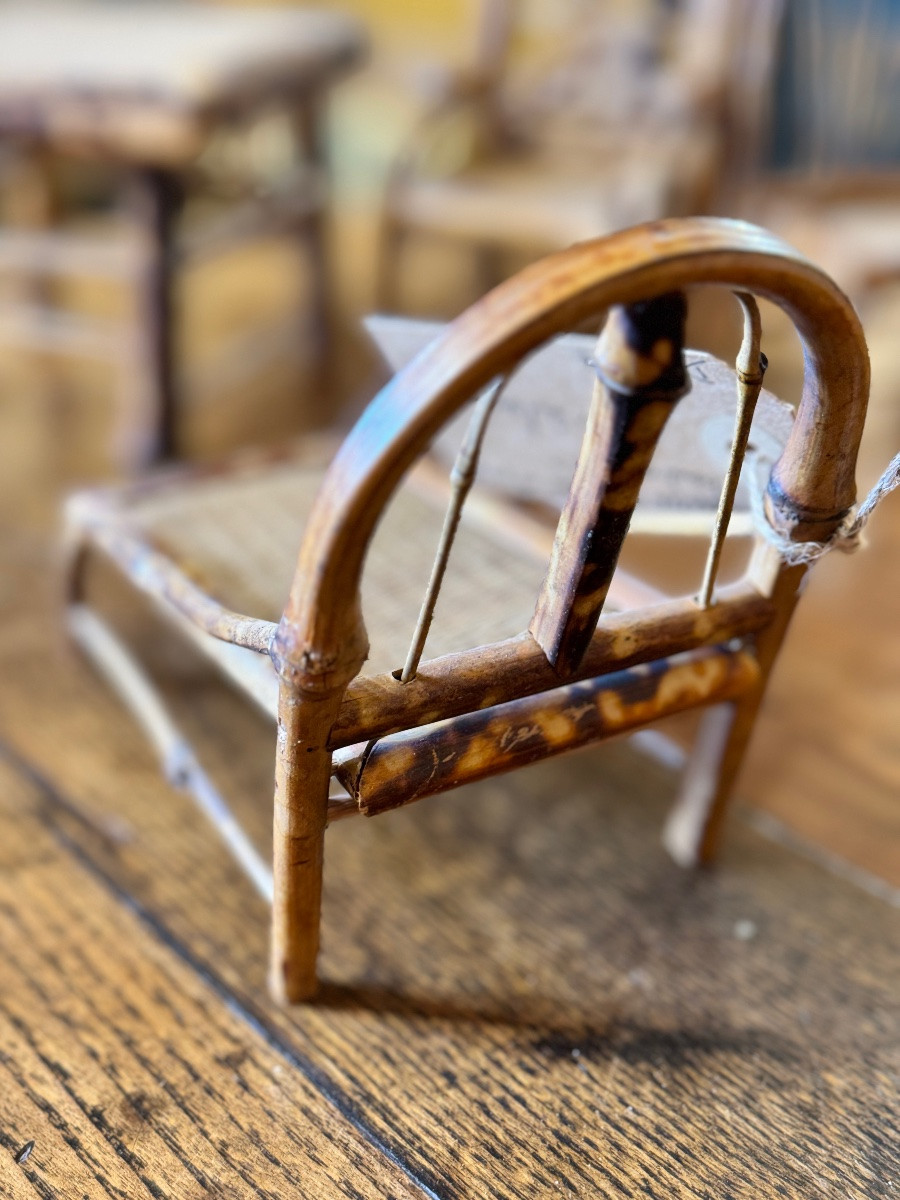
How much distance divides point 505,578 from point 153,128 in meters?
0.87

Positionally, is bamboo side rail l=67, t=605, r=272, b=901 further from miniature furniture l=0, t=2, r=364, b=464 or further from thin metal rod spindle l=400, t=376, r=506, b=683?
miniature furniture l=0, t=2, r=364, b=464

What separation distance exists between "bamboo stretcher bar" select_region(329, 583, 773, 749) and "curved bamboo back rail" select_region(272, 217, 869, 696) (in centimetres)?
6

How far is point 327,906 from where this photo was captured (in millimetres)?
1028

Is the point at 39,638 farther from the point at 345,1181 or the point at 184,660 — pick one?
the point at 345,1181

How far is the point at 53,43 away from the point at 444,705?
1.41 metres

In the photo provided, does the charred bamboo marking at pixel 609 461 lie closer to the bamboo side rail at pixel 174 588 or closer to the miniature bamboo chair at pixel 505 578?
the miniature bamboo chair at pixel 505 578

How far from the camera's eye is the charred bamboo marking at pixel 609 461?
0.58 metres

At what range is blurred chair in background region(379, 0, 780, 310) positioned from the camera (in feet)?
5.91

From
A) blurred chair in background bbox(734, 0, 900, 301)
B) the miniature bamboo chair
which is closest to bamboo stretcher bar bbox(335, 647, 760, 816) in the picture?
the miniature bamboo chair

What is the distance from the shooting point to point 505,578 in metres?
1.01

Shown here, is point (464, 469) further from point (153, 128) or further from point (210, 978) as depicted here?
point (153, 128)

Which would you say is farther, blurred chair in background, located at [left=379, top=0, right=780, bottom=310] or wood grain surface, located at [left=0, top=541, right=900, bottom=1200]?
blurred chair in background, located at [left=379, top=0, right=780, bottom=310]

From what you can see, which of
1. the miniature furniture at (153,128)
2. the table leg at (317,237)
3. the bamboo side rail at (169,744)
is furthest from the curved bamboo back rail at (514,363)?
the table leg at (317,237)

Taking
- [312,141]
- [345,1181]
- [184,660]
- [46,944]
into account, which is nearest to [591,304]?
[345,1181]
